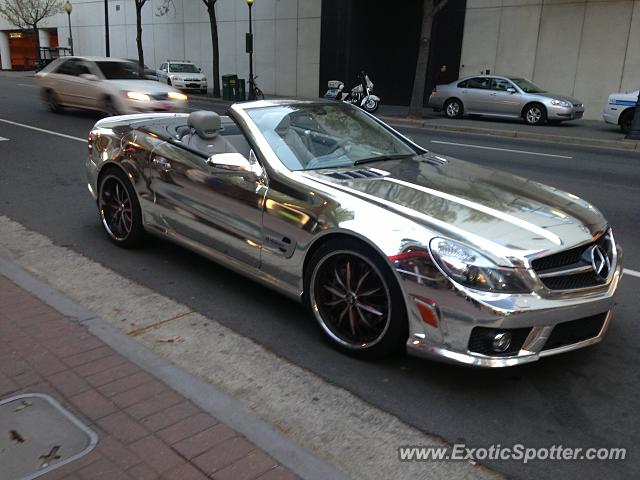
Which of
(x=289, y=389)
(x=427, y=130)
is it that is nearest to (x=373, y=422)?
(x=289, y=389)

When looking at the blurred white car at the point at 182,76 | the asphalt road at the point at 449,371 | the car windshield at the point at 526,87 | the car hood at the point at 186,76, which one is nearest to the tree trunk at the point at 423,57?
the car windshield at the point at 526,87

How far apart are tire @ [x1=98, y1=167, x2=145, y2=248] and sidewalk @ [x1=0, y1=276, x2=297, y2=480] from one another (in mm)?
1562

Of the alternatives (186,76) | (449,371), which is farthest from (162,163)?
(186,76)

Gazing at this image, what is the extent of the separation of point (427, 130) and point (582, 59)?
872 centimetres

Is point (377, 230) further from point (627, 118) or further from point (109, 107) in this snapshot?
point (627, 118)

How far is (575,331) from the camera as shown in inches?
134

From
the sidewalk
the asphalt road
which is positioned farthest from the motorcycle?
the sidewalk

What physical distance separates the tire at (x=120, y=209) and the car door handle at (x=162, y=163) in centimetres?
48

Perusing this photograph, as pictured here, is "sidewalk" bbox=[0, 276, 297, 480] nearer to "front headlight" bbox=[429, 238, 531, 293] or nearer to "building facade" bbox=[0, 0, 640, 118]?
"front headlight" bbox=[429, 238, 531, 293]

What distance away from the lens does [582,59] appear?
2298cm

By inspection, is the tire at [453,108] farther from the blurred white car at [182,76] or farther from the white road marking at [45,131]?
the white road marking at [45,131]

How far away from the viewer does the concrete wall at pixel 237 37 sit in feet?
98.3

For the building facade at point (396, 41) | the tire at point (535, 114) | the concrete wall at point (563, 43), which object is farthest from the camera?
the building facade at point (396, 41)

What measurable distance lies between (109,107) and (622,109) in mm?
14575
